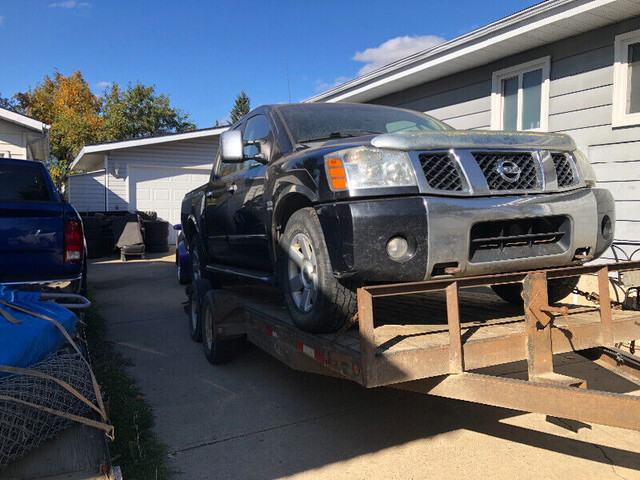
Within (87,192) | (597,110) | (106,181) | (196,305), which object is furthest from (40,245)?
(87,192)

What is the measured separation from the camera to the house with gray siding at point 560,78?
6.49 m

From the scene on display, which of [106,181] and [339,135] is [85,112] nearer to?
[106,181]

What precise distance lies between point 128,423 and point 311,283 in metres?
1.77

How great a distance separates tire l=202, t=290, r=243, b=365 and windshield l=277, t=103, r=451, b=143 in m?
1.82

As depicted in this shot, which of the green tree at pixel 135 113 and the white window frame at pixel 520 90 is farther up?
the green tree at pixel 135 113

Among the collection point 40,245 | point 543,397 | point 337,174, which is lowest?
point 543,397

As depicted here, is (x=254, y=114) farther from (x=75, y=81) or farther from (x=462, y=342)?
(x=75, y=81)

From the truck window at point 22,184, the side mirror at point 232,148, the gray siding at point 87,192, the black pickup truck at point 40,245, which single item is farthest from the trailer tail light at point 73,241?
the gray siding at point 87,192

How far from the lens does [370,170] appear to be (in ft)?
9.91

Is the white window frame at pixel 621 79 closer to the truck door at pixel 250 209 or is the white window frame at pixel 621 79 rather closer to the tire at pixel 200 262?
the truck door at pixel 250 209

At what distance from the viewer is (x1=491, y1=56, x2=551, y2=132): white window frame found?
7.50 metres

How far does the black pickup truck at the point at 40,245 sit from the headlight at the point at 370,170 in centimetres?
332

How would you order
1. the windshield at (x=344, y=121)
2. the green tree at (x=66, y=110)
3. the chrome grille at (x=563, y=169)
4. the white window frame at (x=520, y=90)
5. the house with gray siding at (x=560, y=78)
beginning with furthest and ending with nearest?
the green tree at (x=66, y=110), the white window frame at (x=520, y=90), the house with gray siding at (x=560, y=78), the windshield at (x=344, y=121), the chrome grille at (x=563, y=169)

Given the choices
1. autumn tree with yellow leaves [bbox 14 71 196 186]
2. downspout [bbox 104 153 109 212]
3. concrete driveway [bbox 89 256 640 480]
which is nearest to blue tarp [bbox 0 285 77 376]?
concrete driveway [bbox 89 256 640 480]
